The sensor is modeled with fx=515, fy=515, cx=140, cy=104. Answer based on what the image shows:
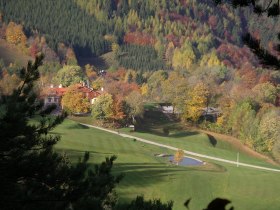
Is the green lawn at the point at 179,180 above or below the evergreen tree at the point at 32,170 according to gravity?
below

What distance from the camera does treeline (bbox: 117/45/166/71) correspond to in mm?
174625

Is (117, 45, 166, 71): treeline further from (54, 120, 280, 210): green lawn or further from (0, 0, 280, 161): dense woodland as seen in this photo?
(54, 120, 280, 210): green lawn

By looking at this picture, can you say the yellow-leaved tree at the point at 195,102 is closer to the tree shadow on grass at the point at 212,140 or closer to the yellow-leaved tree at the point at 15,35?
the tree shadow on grass at the point at 212,140

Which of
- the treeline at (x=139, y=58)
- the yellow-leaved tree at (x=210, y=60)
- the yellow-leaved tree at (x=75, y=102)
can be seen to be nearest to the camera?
the yellow-leaved tree at (x=75, y=102)

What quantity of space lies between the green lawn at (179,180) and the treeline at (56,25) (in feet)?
410

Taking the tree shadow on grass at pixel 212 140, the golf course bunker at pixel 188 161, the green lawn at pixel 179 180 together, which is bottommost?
the golf course bunker at pixel 188 161

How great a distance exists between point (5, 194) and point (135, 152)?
152ft

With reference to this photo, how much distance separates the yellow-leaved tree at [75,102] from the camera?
266 ft

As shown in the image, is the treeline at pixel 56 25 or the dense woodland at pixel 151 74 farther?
the treeline at pixel 56 25

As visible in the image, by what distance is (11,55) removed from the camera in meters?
146

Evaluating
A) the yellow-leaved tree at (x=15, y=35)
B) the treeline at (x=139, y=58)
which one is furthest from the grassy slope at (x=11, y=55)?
the treeline at (x=139, y=58)

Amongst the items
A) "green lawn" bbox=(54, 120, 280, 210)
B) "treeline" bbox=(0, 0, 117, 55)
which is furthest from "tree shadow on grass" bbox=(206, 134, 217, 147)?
"treeline" bbox=(0, 0, 117, 55)

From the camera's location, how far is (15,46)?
15462cm

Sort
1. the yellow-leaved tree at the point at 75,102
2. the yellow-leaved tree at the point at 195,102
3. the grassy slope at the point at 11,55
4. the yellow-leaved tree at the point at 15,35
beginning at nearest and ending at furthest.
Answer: the yellow-leaved tree at the point at 75,102 < the yellow-leaved tree at the point at 195,102 < the grassy slope at the point at 11,55 < the yellow-leaved tree at the point at 15,35
